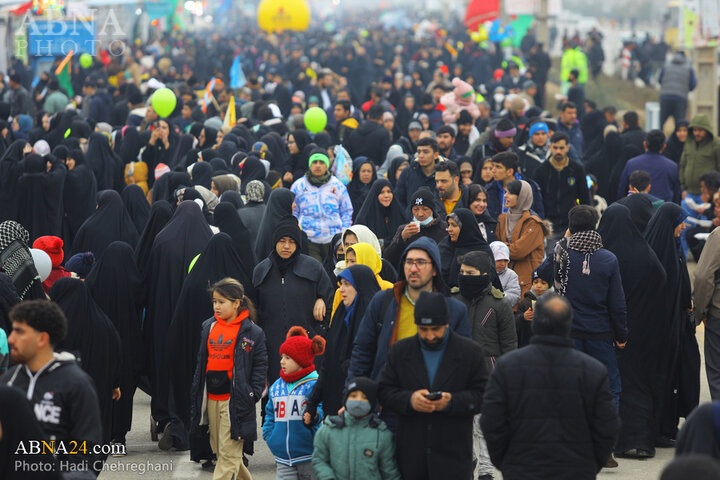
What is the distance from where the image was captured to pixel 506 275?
8281 millimetres

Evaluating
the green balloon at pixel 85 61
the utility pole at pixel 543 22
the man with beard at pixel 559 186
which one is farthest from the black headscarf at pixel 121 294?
the utility pole at pixel 543 22

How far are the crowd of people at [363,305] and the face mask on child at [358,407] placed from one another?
0.02 meters

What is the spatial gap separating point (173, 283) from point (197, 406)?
157cm

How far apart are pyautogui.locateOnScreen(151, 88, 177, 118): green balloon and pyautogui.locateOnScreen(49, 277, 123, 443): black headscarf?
10128 mm

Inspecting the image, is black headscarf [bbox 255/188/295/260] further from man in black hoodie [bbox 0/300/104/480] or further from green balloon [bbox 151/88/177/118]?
green balloon [bbox 151/88/177/118]

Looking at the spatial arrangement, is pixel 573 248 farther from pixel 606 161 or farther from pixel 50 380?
pixel 606 161

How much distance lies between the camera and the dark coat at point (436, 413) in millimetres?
5566

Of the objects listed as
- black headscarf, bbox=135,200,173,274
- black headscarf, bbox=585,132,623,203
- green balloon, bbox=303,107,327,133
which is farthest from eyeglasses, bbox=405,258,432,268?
green balloon, bbox=303,107,327,133

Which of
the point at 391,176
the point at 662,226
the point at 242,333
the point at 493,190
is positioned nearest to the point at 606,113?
the point at 391,176

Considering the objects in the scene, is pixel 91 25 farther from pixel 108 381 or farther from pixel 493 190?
pixel 108 381

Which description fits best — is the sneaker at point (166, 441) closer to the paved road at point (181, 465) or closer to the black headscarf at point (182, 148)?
the paved road at point (181, 465)

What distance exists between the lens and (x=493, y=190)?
1081cm

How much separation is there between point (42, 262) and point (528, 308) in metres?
3.00

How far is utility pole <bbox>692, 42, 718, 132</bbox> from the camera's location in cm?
2075
